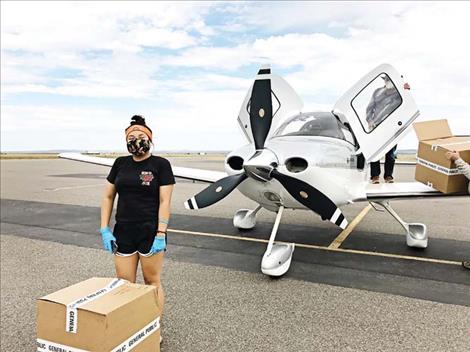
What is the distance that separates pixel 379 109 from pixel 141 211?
16.0 feet

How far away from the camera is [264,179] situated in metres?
4.40

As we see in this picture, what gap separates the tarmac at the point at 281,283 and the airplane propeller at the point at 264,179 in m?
0.89

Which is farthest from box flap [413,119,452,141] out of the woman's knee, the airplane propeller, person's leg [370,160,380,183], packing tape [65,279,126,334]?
packing tape [65,279,126,334]

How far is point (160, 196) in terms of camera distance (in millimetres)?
2938

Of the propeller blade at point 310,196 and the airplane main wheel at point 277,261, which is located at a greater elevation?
the propeller blade at point 310,196

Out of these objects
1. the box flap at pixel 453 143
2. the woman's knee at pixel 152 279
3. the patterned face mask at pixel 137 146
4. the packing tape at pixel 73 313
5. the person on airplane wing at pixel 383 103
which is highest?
the person on airplane wing at pixel 383 103

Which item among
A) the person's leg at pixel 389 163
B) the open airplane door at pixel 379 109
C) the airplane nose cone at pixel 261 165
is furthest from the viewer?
the person's leg at pixel 389 163

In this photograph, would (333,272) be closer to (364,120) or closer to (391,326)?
(391,326)

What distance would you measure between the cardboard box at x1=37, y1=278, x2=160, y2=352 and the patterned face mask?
104 centimetres

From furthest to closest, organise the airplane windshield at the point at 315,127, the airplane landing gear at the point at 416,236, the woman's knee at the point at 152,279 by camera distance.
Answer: the airplane landing gear at the point at 416,236 → the airplane windshield at the point at 315,127 → the woman's knee at the point at 152,279

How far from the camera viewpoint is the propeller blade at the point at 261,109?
4.70 metres

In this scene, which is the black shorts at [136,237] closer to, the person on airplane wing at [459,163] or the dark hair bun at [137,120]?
the dark hair bun at [137,120]

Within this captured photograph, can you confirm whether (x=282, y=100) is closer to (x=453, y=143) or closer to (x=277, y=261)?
(x=453, y=143)

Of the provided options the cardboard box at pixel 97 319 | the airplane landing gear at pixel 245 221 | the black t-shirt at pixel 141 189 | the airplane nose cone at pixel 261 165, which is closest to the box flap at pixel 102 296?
the cardboard box at pixel 97 319
